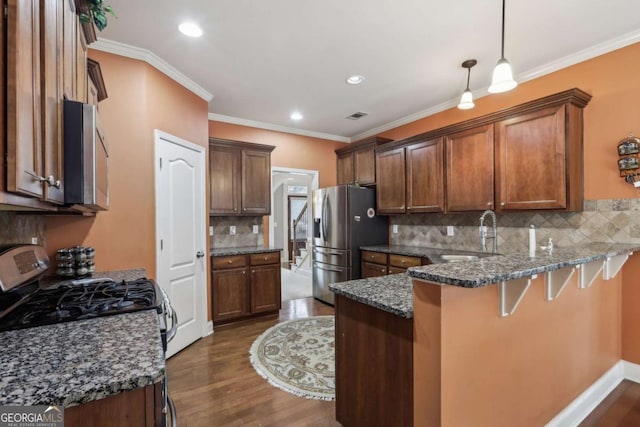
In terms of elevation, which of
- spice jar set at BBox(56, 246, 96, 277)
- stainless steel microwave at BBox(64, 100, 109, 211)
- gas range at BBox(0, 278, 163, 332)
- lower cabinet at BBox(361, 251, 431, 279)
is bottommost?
lower cabinet at BBox(361, 251, 431, 279)

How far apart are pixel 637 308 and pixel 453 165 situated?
1.95 metres

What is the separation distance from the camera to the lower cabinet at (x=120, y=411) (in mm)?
729

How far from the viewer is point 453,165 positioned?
136 inches

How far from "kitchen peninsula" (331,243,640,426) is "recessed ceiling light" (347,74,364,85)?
7.10ft

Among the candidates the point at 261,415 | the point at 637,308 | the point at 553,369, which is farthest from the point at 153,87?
the point at 637,308

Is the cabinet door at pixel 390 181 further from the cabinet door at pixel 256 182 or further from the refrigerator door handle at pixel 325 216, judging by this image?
the cabinet door at pixel 256 182

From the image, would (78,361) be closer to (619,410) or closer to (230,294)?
(230,294)

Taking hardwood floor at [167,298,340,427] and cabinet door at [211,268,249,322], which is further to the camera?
cabinet door at [211,268,249,322]

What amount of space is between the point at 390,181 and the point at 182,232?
8.92 feet

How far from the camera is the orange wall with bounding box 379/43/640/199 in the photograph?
2455 mm

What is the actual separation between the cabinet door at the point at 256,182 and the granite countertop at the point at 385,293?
8.75 feet

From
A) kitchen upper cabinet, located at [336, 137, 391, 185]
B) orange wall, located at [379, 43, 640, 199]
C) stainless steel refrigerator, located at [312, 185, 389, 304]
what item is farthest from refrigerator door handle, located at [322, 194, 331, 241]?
orange wall, located at [379, 43, 640, 199]

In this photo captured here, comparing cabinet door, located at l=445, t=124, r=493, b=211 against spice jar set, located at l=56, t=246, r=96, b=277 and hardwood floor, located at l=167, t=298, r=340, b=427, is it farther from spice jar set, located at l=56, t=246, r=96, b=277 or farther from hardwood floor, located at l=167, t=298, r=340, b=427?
spice jar set, located at l=56, t=246, r=96, b=277

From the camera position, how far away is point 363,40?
2.51m
